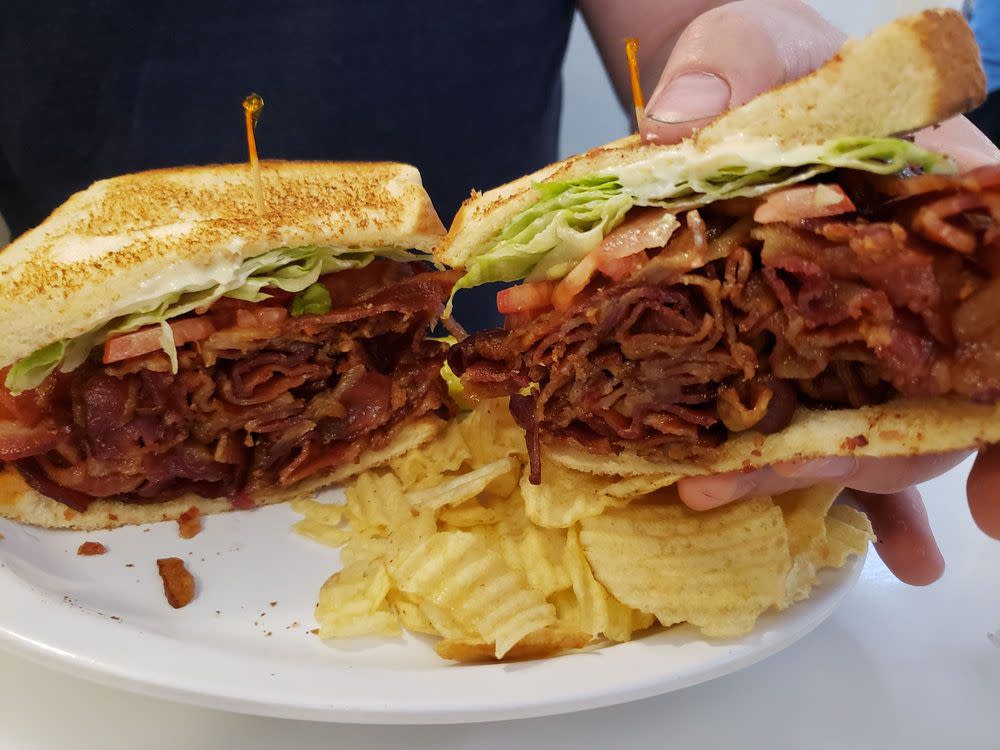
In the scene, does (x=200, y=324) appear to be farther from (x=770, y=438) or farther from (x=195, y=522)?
(x=770, y=438)

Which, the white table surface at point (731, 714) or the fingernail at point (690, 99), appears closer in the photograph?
the white table surface at point (731, 714)

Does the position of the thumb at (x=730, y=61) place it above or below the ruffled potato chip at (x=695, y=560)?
above

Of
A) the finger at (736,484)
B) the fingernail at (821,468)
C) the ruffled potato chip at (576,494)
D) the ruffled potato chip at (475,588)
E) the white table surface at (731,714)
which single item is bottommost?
the white table surface at (731,714)

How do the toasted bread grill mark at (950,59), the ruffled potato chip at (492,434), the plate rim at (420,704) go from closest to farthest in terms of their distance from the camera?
1. the toasted bread grill mark at (950,59)
2. the plate rim at (420,704)
3. the ruffled potato chip at (492,434)

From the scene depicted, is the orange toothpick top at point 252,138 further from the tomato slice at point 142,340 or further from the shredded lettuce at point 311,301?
the tomato slice at point 142,340

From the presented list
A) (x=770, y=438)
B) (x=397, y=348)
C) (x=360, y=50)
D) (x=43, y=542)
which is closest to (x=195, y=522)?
(x=43, y=542)

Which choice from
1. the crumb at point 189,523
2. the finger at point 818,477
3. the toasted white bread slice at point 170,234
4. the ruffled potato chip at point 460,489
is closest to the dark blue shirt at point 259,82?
the toasted white bread slice at point 170,234

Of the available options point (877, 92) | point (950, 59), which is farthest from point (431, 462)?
point (950, 59)

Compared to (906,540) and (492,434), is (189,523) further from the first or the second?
(906,540)

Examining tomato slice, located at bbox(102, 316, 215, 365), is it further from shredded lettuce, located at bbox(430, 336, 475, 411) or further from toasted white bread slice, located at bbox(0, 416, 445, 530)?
shredded lettuce, located at bbox(430, 336, 475, 411)
